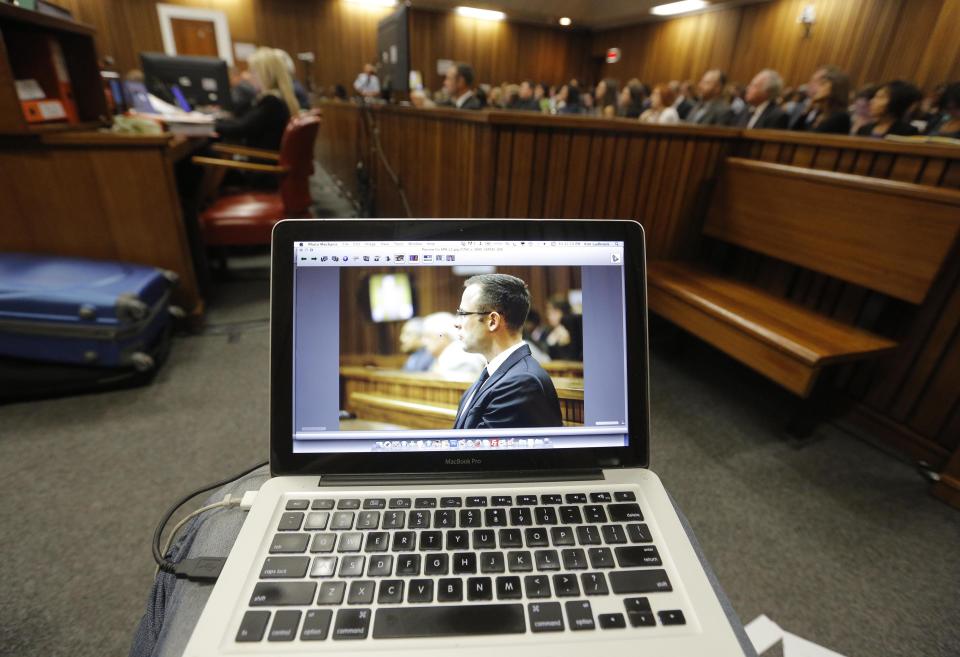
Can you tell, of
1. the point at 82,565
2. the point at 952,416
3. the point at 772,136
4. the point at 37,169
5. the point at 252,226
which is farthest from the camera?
the point at 252,226

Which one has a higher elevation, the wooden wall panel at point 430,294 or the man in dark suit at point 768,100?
the man in dark suit at point 768,100

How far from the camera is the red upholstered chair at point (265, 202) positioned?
2.08 metres

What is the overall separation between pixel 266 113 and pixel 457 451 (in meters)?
2.89

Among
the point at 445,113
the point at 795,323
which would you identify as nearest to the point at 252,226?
the point at 445,113

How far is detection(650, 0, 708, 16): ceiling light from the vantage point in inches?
271

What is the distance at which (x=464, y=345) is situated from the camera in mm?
575

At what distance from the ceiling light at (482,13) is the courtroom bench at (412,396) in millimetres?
10247

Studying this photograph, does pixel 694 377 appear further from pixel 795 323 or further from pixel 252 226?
pixel 252 226

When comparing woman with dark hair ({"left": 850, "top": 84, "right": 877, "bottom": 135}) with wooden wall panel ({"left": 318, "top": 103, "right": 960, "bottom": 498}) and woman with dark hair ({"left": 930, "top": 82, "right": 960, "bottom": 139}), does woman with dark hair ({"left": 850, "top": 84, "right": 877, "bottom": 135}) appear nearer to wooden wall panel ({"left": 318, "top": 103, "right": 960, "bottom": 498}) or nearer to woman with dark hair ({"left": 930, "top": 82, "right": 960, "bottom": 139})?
woman with dark hair ({"left": 930, "top": 82, "right": 960, "bottom": 139})

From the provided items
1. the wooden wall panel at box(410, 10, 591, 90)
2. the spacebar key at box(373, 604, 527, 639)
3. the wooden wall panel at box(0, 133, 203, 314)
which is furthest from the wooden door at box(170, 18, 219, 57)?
the spacebar key at box(373, 604, 527, 639)

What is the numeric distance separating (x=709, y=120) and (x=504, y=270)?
4259 millimetres

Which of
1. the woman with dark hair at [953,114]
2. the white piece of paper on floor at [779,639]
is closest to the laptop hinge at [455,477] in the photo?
the white piece of paper on floor at [779,639]

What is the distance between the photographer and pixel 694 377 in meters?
1.94

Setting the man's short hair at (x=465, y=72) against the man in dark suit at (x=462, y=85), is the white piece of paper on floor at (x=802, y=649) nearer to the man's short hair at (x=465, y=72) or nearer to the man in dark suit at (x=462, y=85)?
the man in dark suit at (x=462, y=85)
